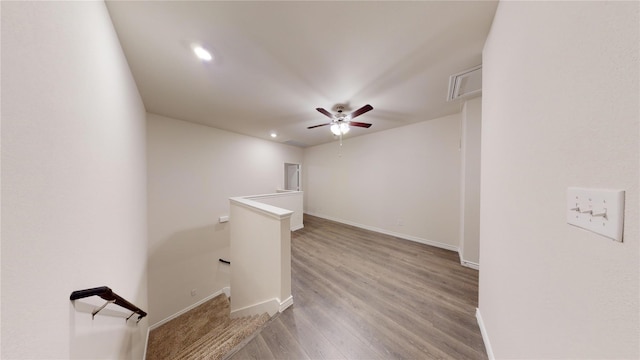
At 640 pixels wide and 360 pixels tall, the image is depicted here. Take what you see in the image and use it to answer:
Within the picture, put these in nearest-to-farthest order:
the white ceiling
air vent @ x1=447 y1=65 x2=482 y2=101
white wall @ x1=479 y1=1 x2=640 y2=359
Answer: white wall @ x1=479 y1=1 x2=640 y2=359 < the white ceiling < air vent @ x1=447 y1=65 x2=482 y2=101

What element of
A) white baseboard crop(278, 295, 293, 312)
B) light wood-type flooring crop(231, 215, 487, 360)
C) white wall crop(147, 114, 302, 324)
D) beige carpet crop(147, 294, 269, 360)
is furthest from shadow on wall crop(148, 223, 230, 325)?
white baseboard crop(278, 295, 293, 312)

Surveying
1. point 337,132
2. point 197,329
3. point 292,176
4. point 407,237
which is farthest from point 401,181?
point 197,329

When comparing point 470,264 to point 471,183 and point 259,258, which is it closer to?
point 471,183

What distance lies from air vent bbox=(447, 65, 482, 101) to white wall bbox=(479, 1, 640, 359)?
0.81 meters

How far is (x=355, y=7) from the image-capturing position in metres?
1.10

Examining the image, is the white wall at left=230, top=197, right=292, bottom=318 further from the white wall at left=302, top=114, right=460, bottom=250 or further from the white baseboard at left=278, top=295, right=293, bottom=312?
the white wall at left=302, top=114, right=460, bottom=250

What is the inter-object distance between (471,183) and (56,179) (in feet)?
11.9

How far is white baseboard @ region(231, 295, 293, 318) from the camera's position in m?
1.65

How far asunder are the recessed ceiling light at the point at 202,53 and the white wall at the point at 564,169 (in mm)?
2113

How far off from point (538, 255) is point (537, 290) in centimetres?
14

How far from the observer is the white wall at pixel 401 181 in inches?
115

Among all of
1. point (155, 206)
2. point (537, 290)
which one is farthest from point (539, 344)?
point (155, 206)

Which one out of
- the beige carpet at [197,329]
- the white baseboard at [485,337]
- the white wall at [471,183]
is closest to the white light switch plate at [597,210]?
the white baseboard at [485,337]

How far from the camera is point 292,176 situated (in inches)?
233
